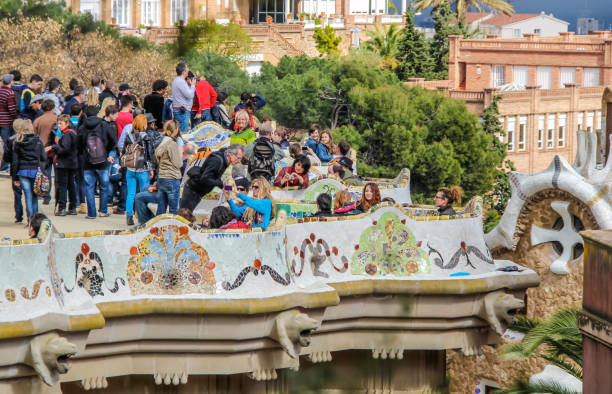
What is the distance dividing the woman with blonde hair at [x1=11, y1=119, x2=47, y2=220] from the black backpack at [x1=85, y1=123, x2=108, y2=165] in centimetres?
98

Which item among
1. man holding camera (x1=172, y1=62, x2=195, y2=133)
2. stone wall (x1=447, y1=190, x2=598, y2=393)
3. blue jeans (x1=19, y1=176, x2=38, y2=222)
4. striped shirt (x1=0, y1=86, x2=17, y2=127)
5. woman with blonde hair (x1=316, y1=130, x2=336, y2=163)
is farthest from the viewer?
striped shirt (x1=0, y1=86, x2=17, y2=127)

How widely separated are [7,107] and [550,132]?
6797 centimetres

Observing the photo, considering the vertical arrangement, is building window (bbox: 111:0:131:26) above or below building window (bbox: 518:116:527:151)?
above

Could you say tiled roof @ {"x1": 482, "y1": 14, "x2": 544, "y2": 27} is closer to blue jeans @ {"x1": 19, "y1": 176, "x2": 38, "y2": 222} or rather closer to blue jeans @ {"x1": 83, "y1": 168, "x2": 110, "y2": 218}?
blue jeans @ {"x1": 83, "y1": 168, "x2": 110, "y2": 218}

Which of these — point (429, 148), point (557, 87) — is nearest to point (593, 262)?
point (429, 148)

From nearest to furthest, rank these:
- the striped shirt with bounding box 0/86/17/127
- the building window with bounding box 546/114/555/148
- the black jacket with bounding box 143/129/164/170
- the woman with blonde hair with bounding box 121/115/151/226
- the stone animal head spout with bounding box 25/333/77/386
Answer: the stone animal head spout with bounding box 25/333/77/386 < the black jacket with bounding box 143/129/164/170 < the woman with blonde hair with bounding box 121/115/151/226 < the striped shirt with bounding box 0/86/17/127 < the building window with bounding box 546/114/555/148

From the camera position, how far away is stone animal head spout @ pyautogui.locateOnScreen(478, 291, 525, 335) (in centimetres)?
1579

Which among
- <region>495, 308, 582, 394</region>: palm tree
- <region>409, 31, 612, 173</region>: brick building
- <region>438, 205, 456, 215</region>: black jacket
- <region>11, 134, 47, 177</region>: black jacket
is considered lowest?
<region>495, 308, 582, 394</region>: palm tree

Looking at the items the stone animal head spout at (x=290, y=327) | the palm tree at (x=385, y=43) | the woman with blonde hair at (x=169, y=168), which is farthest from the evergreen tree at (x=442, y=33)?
the stone animal head spout at (x=290, y=327)

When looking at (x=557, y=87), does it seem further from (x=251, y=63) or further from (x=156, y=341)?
(x=156, y=341)

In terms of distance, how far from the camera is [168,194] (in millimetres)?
17234

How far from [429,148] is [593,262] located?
1795 inches

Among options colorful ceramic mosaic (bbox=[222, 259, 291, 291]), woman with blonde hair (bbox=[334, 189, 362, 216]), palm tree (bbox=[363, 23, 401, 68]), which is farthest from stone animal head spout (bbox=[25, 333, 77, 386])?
palm tree (bbox=[363, 23, 401, 68])

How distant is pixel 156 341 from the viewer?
553 inches
